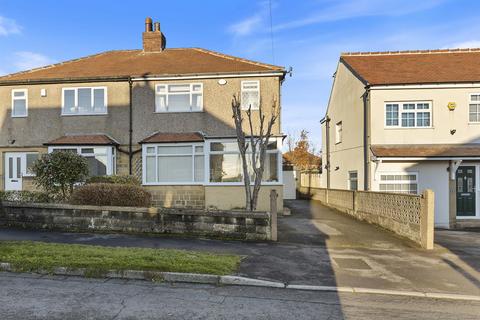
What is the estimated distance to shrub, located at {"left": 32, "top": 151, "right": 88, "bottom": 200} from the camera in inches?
489

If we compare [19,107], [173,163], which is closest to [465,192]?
[173,163]

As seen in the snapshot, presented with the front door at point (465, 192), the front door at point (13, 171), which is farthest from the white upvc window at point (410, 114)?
the front door at point (13, 171)

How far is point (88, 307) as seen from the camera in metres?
4.84

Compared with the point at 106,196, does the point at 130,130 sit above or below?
above

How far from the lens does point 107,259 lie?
6.96 metres

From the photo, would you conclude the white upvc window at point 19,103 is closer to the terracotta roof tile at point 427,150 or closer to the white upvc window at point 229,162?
the white upvc window at point 229,162

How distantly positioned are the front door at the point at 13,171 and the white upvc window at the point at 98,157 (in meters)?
2.52

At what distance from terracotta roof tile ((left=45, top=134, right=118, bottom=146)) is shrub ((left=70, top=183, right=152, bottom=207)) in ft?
16.3

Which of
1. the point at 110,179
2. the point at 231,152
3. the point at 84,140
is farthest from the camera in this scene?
the point at 84,140

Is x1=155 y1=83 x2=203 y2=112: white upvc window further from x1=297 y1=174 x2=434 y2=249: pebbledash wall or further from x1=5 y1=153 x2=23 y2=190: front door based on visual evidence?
x1=297 y1=174 x2=434 y2=249: pebbledash wall

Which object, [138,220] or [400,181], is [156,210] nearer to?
[138,220]

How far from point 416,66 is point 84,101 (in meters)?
15.9

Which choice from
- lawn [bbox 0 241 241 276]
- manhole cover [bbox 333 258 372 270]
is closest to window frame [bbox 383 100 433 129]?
manhole cover [bbox 333 258 372 270]

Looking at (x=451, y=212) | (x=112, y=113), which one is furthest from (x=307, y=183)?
(x=112, y=113)
